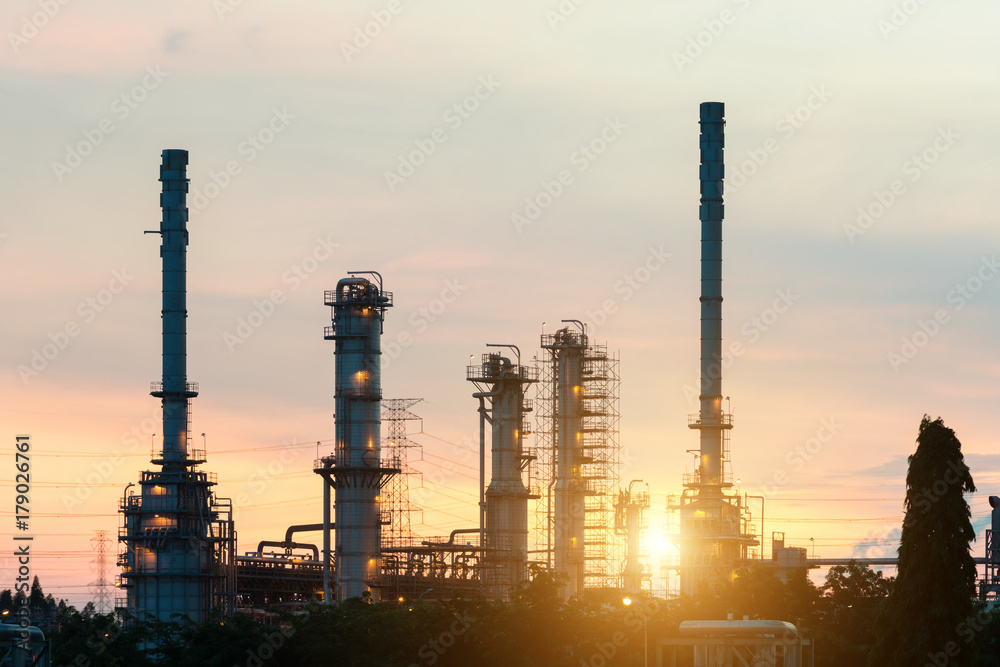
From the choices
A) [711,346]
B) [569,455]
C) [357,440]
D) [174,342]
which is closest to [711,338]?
[711,346]

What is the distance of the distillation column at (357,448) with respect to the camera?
10112 cm

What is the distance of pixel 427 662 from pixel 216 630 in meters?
9.36

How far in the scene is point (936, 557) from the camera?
57656 millimetres

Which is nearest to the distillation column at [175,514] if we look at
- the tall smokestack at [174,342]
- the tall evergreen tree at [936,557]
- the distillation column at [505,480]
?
the tall smokestack at [174,342]

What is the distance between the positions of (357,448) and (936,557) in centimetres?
4965

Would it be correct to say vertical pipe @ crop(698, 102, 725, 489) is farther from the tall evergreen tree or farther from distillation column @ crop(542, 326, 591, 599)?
the tall evergreen tree

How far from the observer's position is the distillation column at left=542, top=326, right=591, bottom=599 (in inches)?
4508

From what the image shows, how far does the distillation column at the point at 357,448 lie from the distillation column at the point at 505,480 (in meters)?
11.1

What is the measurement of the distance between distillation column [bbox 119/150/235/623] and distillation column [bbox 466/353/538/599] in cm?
1721

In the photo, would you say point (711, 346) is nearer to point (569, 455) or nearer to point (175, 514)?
point (569, 455)

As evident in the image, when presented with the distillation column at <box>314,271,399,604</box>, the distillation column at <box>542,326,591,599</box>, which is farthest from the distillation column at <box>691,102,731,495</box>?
the distillation column at <box>314,271,399,604</box>

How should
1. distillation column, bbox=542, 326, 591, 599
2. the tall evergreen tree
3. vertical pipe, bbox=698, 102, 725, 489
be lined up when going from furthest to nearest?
distillation column, bbox=542, 326, 591, 599 < vertical pipe, bbox=698, 102, 725, 489 < the tall evergreen tree

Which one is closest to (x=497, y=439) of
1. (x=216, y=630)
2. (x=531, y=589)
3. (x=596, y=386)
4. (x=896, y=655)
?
(x=596, y=386)

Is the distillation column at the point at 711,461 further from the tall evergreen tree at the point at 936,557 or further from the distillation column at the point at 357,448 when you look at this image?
the tall evergreen tree at the point at 936,557
